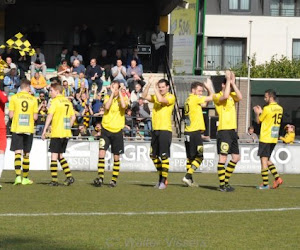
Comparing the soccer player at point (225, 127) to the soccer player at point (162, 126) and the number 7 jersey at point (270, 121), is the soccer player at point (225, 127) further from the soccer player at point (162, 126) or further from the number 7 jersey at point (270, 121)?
the number 7 jersey at point (270, 121)

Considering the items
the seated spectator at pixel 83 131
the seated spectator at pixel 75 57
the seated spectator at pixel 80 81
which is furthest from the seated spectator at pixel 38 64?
the seated spectator at pixel 83 131

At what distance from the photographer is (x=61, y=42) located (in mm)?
38875

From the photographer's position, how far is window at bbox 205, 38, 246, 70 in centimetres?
5481

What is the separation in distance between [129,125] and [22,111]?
1218 centimetres

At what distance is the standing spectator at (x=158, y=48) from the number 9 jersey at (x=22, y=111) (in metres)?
18.2

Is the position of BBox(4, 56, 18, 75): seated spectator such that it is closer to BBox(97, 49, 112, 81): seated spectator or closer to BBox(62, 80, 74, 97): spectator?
BBox(62, 80, 74, 97): spectator

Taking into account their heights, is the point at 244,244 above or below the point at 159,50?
below

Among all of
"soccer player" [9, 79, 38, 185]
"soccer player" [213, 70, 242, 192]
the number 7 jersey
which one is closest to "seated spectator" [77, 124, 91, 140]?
"soccer player" [9, 79, 38, 185]

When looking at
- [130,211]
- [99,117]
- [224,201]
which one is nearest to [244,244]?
[130,211]

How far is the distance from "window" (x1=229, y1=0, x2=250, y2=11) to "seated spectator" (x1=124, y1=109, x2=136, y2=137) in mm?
24508

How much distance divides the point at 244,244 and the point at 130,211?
344cm

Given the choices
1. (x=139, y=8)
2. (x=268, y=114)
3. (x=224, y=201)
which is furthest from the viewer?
(x=139, y=8)

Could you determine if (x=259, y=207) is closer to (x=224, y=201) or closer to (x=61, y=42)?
(x=224, y=201)

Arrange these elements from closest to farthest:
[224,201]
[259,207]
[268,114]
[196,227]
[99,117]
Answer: [196,227], [259,207], [224,201], [268,114], [99,117]
